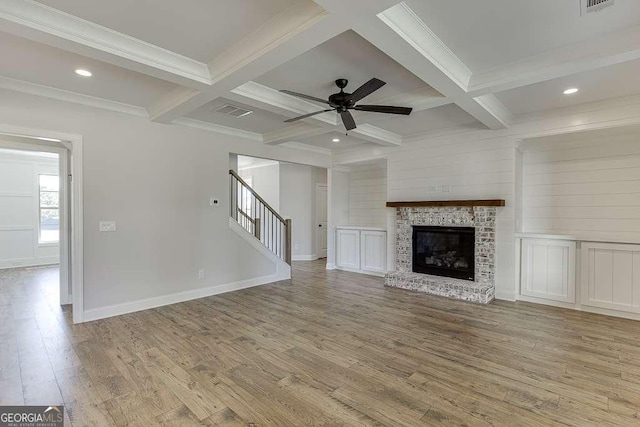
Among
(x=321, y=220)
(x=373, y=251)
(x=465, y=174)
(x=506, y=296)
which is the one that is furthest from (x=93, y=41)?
(x=321, y=220)

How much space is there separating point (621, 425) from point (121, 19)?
4.48 meters

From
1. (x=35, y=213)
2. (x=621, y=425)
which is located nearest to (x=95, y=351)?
(x=621, y=425)

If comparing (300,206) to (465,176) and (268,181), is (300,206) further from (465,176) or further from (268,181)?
(465,176)

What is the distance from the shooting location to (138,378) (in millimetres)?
2602

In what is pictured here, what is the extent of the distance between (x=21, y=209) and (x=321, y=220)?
7.67 metres

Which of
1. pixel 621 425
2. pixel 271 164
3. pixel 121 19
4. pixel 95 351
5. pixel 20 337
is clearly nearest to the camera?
pixel 621 425

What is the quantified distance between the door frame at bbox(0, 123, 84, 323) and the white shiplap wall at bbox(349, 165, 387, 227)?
575cm

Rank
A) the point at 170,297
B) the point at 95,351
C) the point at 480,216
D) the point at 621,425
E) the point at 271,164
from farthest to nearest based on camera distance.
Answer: the point at 271,164
the point at 480,216
the point at 170,297
the point at 95,351
the point at 621,425

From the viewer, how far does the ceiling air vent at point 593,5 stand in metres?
2.19

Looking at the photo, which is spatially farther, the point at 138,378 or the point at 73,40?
the point at 138,378

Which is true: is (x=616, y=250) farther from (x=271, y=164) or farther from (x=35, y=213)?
(x=35, y=213)

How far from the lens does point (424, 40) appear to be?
8.50ft

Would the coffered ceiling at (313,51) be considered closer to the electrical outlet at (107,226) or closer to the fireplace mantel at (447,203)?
the fireplace mantel at (447,203)

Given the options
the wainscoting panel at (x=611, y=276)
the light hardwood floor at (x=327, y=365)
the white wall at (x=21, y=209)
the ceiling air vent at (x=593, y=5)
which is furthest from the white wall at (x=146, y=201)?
the white wall at (x=21, y=209)
